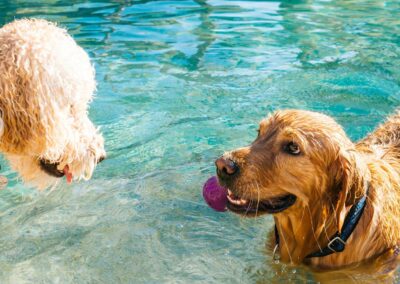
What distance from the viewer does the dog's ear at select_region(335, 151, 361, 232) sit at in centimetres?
413

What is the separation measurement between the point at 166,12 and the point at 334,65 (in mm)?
4834

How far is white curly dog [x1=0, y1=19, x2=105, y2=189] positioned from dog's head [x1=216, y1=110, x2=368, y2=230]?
111cm

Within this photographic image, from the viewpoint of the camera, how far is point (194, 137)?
7.22 meters

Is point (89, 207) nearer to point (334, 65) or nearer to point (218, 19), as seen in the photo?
point (334, 65)

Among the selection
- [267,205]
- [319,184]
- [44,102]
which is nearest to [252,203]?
[267,205]

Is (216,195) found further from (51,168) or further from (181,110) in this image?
(181,110)

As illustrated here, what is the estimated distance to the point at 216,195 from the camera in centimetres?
459

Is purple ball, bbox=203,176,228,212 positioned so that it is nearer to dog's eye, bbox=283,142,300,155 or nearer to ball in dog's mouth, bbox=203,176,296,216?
ball in dog's mouth, bbox=203,176,296,216

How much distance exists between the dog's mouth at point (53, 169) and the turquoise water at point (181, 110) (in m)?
0.80

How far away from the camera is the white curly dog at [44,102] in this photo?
3840mm

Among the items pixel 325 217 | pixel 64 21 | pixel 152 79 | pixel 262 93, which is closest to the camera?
pixel 325 217

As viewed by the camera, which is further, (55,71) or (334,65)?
(334,65)

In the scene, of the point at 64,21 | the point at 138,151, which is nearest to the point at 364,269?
the point at 138,151

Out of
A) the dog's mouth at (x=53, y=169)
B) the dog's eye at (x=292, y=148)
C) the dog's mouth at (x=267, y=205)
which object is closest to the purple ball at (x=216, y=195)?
the dog's mouth at (x=267, y=205)
